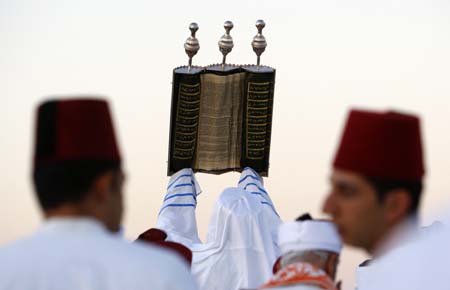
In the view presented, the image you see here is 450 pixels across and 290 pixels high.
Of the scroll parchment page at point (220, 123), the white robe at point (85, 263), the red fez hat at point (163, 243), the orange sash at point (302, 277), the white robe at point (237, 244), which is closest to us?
the white robe at point (85, 263)

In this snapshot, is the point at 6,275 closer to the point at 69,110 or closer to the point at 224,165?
the point at 69,110

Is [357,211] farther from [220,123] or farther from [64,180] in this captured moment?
[220,123]

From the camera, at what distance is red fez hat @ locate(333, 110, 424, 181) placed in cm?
370

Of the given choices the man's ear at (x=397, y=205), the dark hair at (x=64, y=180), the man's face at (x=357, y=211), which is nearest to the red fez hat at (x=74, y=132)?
the dark hair at (x=64, y=180)

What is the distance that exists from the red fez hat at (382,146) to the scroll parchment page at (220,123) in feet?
24.2

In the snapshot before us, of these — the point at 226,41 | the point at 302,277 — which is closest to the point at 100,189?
the point at 302,277

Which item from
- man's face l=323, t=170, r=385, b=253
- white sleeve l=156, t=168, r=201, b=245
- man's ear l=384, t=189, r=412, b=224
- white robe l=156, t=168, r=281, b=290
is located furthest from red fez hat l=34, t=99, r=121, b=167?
white sleeve l=156, t=168, r=201, b=245

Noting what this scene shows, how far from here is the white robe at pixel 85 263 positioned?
3439mm

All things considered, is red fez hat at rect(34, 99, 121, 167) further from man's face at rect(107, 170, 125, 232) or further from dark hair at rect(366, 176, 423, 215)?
dark hair at rect(366, 176, 423, 215)

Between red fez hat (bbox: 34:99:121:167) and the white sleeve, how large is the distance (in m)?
7.51

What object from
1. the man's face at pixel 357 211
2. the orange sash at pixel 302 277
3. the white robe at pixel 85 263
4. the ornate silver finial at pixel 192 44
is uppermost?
the man's face at pixel 357 211

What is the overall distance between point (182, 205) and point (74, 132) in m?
7.84

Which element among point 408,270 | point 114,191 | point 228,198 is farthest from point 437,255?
point 228,198

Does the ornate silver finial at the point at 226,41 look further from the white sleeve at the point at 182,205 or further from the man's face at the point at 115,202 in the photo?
the man's face at the point at 115,202
